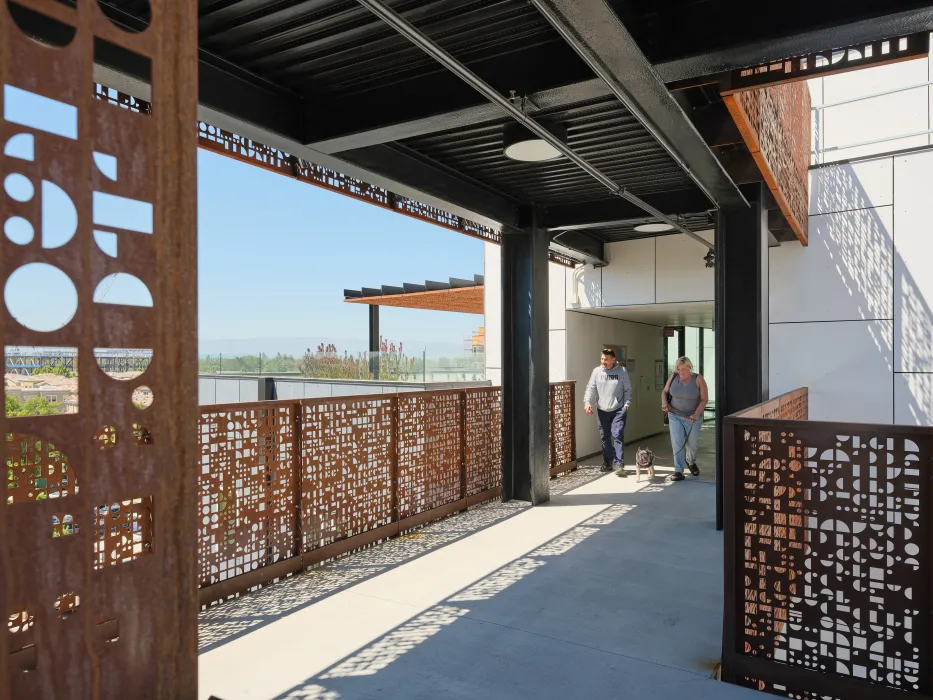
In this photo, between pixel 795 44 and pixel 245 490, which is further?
pixel 245 490

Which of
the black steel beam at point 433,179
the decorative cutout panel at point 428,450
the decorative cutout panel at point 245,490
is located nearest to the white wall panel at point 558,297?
the black steel beam at point 433,179

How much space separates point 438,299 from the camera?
1645 centimetres

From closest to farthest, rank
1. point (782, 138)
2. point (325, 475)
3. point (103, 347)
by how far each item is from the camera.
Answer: point (103, 347) < point (325, 475) < point (782, 138)

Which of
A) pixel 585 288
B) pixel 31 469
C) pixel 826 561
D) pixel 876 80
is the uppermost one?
pixel 876 80

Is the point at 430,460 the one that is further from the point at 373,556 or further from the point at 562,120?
the point at 562,120

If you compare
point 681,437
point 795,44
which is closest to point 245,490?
point 795,44

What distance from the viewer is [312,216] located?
57.0 m

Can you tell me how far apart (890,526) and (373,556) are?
11.6 feet

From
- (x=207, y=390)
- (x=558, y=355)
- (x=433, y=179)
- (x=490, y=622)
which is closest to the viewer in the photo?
(x=490, y=622)

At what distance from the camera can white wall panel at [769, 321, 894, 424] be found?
6.86 meters

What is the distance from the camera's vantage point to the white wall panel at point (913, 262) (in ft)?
21.8

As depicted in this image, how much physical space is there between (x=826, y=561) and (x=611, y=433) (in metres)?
5.87

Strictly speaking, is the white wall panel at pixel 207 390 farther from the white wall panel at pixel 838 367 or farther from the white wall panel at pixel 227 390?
the white wall panel at pixel 838 367

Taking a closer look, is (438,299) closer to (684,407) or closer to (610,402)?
(610,402)
